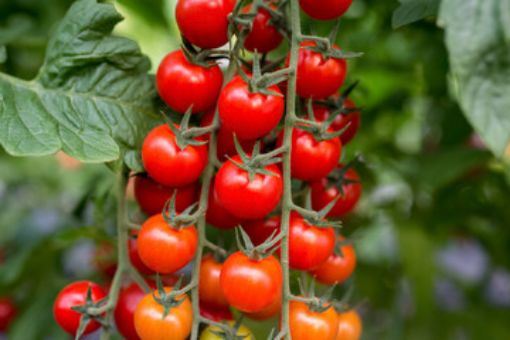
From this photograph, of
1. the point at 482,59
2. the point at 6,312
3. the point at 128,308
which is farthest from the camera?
the point at 6,312

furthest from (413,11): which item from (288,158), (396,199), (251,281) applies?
(396,199)

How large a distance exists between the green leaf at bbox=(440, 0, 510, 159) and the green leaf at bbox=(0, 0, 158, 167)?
37cm

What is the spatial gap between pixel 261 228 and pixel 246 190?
0.09m

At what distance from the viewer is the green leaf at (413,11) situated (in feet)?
2.09

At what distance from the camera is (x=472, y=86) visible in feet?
1.67

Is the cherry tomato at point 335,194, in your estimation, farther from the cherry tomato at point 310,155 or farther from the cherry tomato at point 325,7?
the cherry tomato at point 325,7

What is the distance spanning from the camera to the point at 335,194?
747mm

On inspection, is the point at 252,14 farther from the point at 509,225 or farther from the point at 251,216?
the point at 509,225

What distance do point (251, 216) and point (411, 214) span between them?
2.60 ft

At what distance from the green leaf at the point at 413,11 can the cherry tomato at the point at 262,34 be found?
125mm

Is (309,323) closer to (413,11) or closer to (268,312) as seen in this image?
(268,312)

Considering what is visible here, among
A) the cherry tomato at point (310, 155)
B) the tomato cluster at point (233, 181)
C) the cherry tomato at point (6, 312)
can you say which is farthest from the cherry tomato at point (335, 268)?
the cherry tomato at point (6, 312)

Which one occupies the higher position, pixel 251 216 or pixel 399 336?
pixel 251 216

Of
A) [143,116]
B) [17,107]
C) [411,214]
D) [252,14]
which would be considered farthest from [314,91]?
[411,214]
